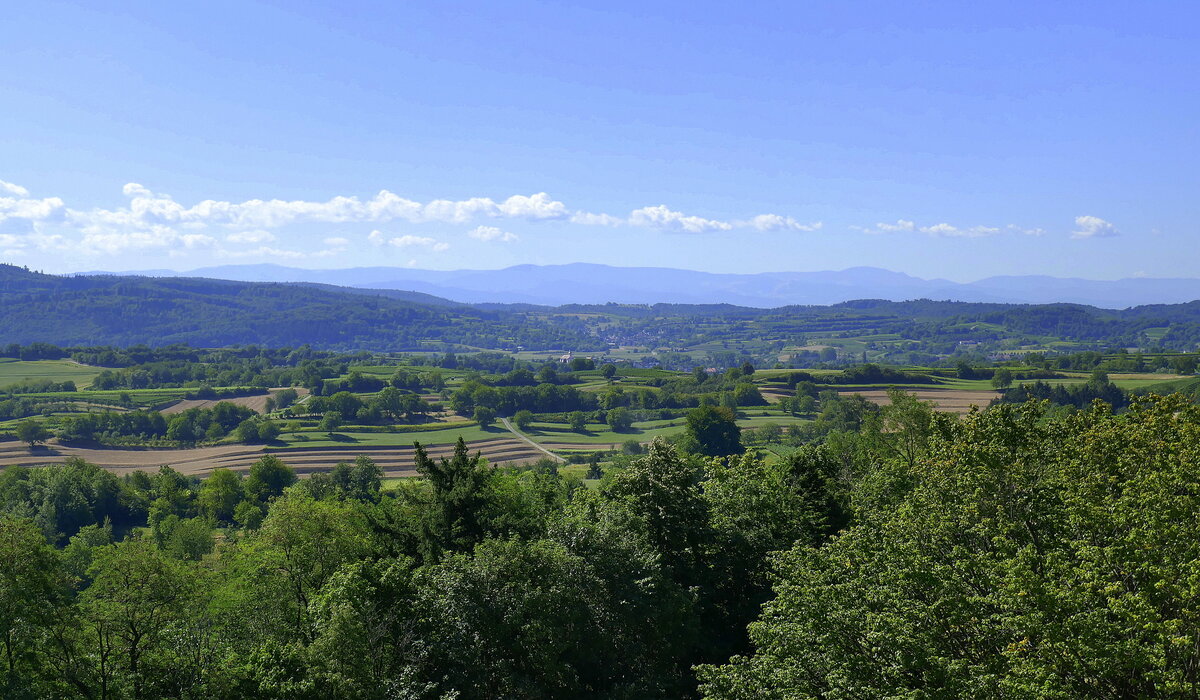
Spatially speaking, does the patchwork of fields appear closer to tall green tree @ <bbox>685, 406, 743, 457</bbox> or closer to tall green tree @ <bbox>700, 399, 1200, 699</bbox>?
tall green tree @ <bbox>685, 406, 743, 457</bbox>

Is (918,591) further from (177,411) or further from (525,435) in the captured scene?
(177,411)

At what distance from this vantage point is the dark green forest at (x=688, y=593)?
1688 cm

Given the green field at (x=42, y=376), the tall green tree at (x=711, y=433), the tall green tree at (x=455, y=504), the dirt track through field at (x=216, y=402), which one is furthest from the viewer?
the green field at (x=42, y=376)

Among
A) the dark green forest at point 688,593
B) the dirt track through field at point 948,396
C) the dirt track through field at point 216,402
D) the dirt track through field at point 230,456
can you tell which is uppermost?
the dark green forest at point 688,593

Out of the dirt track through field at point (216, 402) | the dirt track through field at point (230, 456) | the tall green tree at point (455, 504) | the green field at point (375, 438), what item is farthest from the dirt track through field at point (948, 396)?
the dirt track through field at point (216, 402)

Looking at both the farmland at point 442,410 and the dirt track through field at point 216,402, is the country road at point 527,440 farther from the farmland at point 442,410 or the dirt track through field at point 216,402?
the dirt track through field at point 216,402

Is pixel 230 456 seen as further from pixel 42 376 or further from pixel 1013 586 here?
pixel 1013 586

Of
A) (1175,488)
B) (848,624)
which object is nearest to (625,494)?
(848,624)

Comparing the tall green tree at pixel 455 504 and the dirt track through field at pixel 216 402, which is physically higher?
the tall green tree at pixel 455 504

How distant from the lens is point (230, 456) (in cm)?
11844

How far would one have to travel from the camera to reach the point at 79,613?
25.0 metres

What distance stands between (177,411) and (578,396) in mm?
83287

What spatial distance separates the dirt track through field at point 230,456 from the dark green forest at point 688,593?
A: 78100 millimetres

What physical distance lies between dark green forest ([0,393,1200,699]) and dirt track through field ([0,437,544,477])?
256 feet
